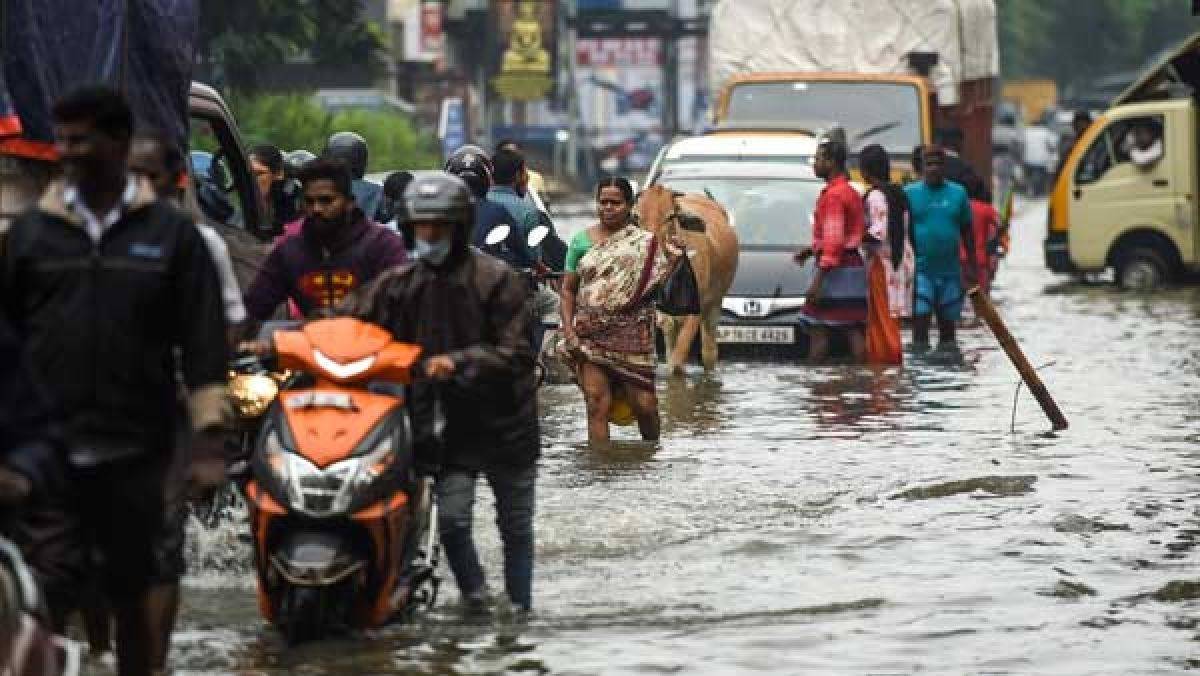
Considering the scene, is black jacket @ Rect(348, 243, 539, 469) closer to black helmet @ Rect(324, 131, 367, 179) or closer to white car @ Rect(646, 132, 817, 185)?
black helmet @ Rect(324, 131, 367, 179)

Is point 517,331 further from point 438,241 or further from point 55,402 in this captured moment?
point 55,402

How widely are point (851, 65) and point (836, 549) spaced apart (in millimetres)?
21120

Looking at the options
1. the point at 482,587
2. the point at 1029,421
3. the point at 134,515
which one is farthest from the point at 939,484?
the point at 134,515

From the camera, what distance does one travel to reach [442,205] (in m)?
9.83

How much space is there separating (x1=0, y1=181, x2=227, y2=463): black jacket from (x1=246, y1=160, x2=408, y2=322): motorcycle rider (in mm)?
3048

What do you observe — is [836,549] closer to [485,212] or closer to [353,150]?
[485,212]

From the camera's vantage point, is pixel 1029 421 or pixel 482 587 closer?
pixel 482 587

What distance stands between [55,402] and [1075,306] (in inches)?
900

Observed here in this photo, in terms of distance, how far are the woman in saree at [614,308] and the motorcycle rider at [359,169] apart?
102 centimetres

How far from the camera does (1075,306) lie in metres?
29.7

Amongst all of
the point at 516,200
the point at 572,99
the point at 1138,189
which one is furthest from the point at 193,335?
the point at 572,99

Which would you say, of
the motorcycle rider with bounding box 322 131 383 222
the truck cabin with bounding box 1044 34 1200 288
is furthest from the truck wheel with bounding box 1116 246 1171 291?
the motorcycle rider with bounding box 322 131 383 222

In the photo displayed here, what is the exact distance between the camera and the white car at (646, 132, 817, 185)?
24500 mm

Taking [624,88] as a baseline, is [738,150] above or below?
above
